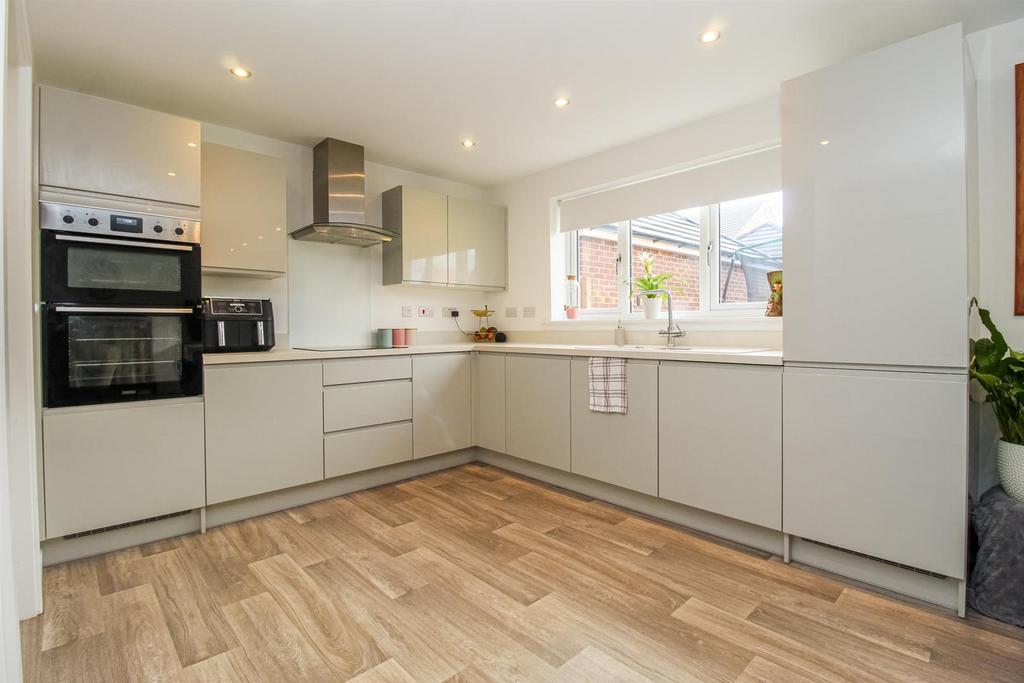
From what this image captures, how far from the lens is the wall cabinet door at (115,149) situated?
2348mm

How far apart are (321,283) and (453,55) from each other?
74.7 inches

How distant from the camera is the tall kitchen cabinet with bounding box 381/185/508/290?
3.91 meters

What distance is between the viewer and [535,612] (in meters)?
1.99

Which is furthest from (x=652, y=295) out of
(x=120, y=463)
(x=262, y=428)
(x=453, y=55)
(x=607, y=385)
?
(x=120, y=463)

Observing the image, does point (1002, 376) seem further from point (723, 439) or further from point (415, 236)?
point (415, 236)

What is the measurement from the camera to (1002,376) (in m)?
1.96

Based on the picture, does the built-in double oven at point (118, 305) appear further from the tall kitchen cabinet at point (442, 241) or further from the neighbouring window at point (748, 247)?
the neighbouring window at point (748, 247)

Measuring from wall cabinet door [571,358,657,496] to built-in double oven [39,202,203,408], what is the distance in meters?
2.10

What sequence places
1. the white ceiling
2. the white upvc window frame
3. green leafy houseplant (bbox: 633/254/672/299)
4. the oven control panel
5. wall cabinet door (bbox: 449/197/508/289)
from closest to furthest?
the white ceiling, the oven control panel, the white upvc window frame, green leafy houseplant (bbox: 633/254/672/299), wall cabinet door (bbox: 449/197/508/289)

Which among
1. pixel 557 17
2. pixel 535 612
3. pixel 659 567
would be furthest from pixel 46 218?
pixel 659 567

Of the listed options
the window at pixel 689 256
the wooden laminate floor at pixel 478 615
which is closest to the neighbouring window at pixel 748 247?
the window at pixel 689 256

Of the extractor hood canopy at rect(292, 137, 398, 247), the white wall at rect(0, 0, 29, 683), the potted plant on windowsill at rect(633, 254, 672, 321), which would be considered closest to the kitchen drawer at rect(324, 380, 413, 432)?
the extractor hood canopy at rect(292, 137, 398, 247)

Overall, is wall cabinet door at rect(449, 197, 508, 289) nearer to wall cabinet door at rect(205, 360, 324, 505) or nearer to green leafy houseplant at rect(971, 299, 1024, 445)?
wall cabinet door at rect(205, 360, 324, 505)

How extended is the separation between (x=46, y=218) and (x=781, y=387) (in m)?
3.34
